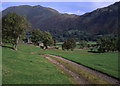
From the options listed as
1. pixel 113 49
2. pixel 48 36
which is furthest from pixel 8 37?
pixel 113 49

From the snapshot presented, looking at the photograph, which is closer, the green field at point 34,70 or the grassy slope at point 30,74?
the grassy slope at point 30,74

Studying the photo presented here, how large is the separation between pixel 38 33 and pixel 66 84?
88.4 m

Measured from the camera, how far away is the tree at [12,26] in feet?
151

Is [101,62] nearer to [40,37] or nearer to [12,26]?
[12,26]

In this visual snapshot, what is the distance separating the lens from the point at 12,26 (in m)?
47.1

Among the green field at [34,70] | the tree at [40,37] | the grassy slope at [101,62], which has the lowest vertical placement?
the grassy slope at [101,62]

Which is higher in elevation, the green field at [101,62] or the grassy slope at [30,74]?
the grassy slope at [30,74]

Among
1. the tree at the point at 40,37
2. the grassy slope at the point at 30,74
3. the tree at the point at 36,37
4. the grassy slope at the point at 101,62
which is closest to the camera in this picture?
the grassy slope at the point at 30,74

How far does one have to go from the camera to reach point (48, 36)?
98.4 metres

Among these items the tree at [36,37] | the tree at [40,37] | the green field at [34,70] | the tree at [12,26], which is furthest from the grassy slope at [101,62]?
the tree at [36,37]

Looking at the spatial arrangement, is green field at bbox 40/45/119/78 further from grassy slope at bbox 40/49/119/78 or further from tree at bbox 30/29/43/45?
tree at bbox 30/29/43/45

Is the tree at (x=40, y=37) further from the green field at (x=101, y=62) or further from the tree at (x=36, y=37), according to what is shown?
the green field at (x=101, y=62)

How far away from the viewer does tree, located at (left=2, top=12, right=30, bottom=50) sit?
4609 cm

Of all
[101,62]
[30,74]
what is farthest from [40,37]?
[30,74]
